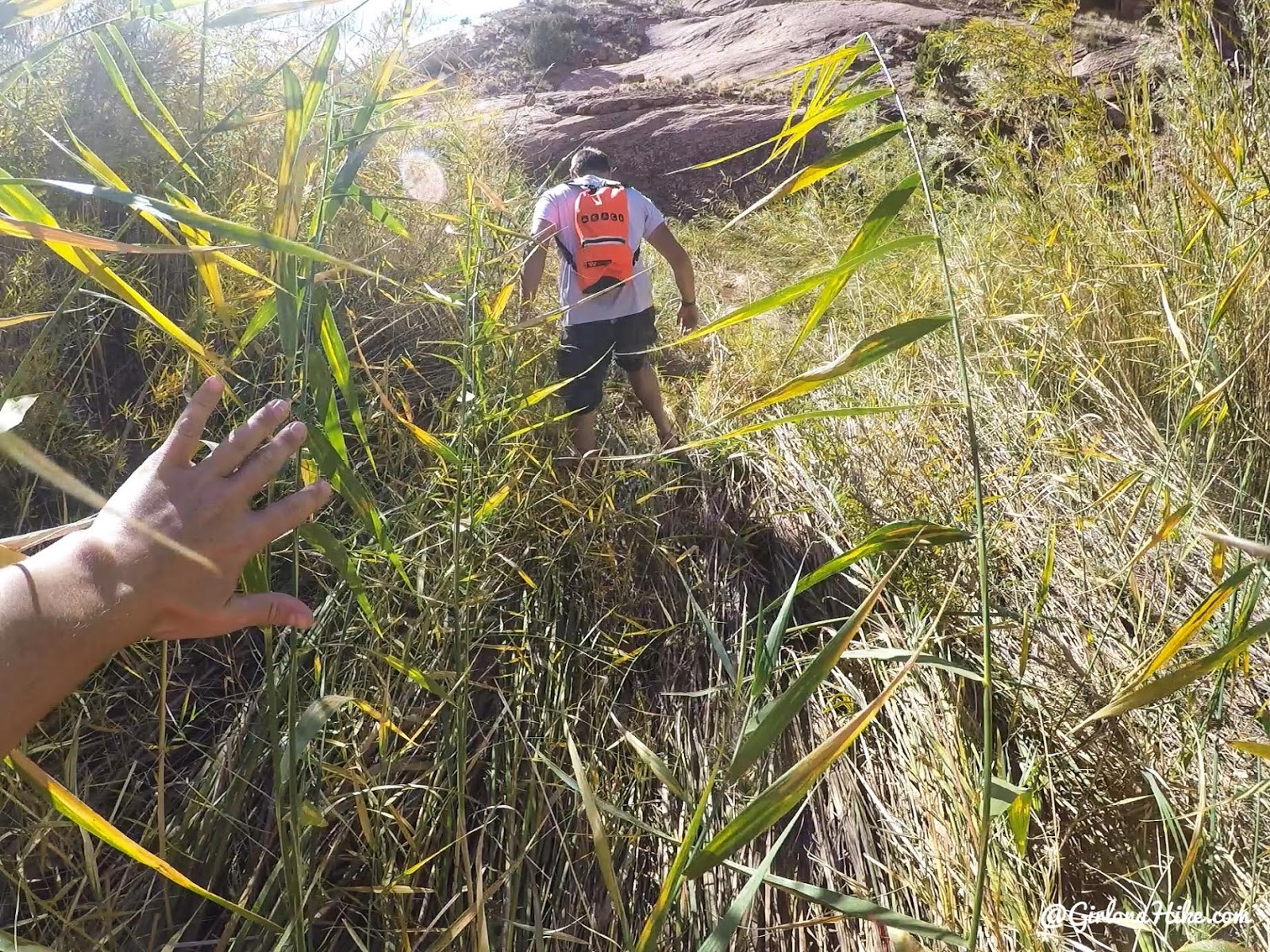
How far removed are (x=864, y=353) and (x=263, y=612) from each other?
630mm

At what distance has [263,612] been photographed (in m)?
0.71

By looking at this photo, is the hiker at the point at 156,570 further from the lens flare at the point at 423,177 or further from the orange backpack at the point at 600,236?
the lens flare at the point at 423,177

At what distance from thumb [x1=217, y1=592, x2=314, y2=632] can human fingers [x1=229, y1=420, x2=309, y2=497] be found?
108 mm

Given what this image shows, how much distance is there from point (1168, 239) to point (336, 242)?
2199 mm

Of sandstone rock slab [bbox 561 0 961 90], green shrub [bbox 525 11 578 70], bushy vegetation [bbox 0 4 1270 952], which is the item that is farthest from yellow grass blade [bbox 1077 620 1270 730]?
green shrub [bbox 525 11 578 70]

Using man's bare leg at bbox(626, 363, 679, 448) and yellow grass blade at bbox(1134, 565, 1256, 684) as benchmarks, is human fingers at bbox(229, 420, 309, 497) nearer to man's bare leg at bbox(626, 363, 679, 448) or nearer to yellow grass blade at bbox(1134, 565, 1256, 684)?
yellow grass blade at bbox(1134, 565, 1256, 684)

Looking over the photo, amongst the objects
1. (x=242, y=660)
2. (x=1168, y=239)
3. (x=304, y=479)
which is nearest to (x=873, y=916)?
(x=304, y=479)

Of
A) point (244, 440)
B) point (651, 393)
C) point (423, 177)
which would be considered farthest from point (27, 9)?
point (423, 177)

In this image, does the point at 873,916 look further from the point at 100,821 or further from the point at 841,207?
the point at 841,207

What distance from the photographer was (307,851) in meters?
1.05

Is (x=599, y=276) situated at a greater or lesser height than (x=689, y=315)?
greater

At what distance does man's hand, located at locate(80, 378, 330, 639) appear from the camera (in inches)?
24.7

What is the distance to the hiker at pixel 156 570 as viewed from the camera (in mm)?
571

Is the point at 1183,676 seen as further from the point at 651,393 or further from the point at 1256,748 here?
the point at 651,393
